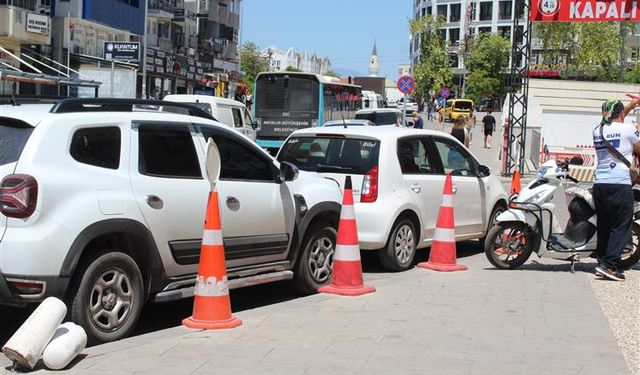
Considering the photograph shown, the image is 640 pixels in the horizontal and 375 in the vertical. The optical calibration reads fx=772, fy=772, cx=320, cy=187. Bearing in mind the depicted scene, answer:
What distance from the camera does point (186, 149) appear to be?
652cm

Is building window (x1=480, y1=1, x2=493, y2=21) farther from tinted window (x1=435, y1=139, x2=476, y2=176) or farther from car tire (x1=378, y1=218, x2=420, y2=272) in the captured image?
car tire (x1=378, y1=218, x2=420, y2=272)

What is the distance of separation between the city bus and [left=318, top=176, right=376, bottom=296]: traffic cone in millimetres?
20147

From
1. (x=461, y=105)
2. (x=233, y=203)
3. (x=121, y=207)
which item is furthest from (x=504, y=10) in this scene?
(x=121, y=207)

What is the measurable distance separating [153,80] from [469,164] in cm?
4625

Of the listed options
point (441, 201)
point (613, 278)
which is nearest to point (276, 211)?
point (441, 201)

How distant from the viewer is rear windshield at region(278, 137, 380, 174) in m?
9.02

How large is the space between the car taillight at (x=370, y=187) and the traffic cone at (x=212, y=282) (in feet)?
10.2

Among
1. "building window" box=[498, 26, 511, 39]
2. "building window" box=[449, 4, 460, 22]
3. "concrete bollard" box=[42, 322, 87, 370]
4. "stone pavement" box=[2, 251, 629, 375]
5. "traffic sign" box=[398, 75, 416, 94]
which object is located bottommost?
"stone pavement" box=[2, 251, 629, 375]

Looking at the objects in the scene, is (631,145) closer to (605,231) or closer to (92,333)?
(605,231)

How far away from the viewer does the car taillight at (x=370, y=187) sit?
349 inches

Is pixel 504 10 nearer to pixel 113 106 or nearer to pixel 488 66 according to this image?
pixel 488 66

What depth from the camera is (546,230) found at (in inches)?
350

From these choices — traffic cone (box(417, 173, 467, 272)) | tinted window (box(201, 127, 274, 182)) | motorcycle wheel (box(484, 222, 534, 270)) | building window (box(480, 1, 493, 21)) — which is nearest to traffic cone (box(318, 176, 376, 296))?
tinted window (box(201, 127, 274, 182))

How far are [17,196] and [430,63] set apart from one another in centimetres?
6979
